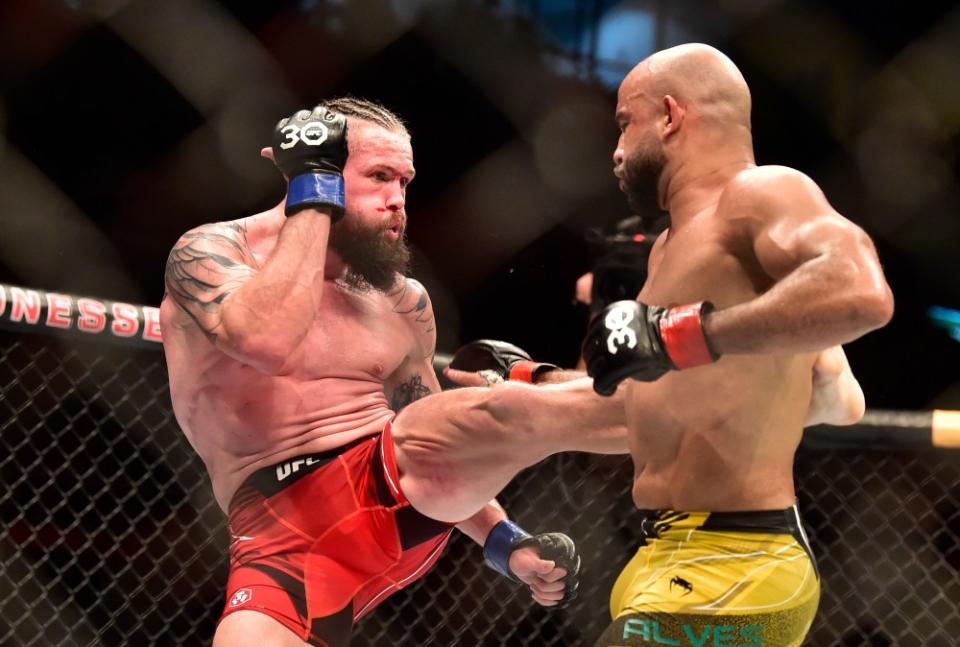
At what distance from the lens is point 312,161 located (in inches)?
73.8

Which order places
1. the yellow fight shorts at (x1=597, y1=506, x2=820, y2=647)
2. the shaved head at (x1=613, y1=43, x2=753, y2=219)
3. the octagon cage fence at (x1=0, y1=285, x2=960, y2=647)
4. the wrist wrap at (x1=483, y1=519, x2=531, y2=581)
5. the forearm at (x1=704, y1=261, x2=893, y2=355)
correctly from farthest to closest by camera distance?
the octagon cage fence at (x1=0, y1=285, x2=960, y2=647) → the wrist wrap at (x1=483, y1=519, x2=531, y2=581) → the shaved head at (x1=613, y1=43, x2=753, y2=219) → the yellow fight shorts at (x1=597, y1=506, x2=820, y2=647) → the forearm at (x1=704, y1=261, x2=893, y2=355)

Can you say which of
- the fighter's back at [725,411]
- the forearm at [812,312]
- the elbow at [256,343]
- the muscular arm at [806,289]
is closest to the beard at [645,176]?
the fighter's back at [725,411]

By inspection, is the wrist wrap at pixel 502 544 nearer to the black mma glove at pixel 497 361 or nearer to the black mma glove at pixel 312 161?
the black mma glove at pixel 497 361

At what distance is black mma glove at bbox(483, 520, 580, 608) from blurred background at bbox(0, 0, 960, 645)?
1.19m

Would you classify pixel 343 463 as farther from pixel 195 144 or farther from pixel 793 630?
pixel 195 144

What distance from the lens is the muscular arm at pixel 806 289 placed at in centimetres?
121

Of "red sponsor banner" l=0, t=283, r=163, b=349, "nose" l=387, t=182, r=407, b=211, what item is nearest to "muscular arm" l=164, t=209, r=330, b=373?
"nose" l=387, t=182, r=407, b=211

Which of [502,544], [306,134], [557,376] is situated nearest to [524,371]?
[557,376]

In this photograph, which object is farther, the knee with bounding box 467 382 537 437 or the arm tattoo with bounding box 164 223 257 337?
the arm tattoo with bounding box 164 223 257 337

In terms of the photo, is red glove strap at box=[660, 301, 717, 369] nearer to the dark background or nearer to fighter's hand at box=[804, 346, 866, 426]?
fighter's hand at box=[804, 346, 866, 426]

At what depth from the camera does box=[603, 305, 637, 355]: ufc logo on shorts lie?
1.28 m

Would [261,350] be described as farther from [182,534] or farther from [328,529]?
[182,534]

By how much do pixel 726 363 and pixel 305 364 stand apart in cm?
96

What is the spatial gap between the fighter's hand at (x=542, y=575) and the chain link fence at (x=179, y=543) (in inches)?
23.9
